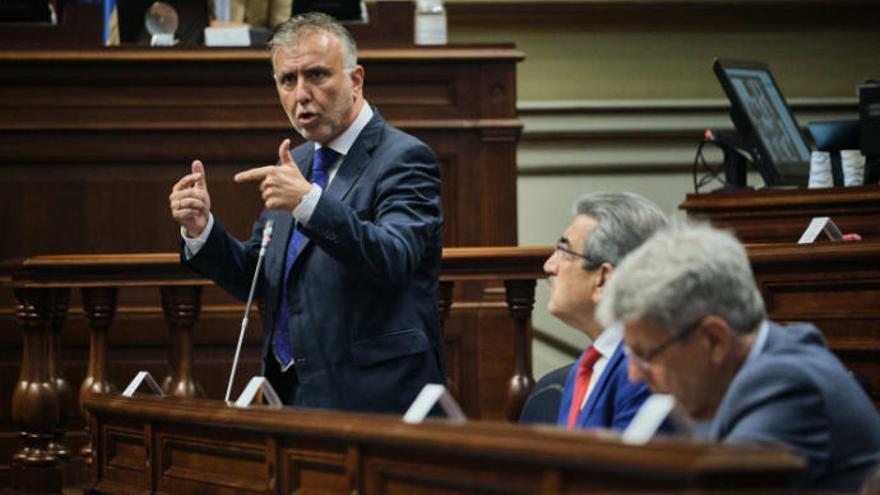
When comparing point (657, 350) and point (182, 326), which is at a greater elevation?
point (657, 350)

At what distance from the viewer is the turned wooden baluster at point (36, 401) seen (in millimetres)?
3828

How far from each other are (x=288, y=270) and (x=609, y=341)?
26.0 inches

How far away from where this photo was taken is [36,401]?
3867 millimetres

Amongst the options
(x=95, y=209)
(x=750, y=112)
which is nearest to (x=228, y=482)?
(x=95, y=209)

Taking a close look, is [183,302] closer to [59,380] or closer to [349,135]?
[59,380]

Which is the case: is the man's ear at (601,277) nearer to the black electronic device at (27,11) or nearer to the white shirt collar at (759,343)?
the white shirt collar at (759,343)

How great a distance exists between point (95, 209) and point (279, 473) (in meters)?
2.52

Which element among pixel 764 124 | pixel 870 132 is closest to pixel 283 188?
pixel 870 132

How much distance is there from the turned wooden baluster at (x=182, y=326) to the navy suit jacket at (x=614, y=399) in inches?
61.8

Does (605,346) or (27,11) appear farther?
(27,11)

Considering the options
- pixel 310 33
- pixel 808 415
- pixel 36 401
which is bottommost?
pixel 36 401

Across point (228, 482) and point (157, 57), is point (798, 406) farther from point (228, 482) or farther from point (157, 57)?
point (157, 57)

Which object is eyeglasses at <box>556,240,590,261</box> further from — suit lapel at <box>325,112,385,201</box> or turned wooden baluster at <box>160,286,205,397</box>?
turned wooden baluster at <box>160,286,205,397</box>

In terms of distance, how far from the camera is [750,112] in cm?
527
